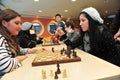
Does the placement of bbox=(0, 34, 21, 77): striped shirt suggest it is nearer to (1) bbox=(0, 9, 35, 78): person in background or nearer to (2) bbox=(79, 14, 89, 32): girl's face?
(1) bbox=(0, 9, 35, 78): person in background

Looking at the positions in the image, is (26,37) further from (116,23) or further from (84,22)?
(116,23)

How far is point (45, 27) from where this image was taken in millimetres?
10898

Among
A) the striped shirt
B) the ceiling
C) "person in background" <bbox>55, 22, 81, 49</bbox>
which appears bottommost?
the striped shirt

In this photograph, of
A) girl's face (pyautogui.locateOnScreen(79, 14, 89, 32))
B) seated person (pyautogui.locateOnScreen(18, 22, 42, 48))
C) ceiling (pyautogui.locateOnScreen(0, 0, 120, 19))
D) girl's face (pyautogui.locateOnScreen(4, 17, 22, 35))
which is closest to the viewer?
girl's face (pyautogui.locateOnScreen(4, 17, 22, 35))

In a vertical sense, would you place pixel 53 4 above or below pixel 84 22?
above

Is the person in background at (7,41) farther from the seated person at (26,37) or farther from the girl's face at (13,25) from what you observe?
the seated person at (26,37)

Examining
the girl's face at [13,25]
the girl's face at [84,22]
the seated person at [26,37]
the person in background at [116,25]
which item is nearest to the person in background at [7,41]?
the girl's face at [13,25]

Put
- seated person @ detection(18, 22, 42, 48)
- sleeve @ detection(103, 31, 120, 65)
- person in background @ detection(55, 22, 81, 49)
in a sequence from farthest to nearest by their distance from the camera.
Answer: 1. seated person @ detection(18, 22, 42, 48)
2. person in background @ detection(55, 22, 81, 49)
3. sleeve @ detection(103, 31, 120, 65)

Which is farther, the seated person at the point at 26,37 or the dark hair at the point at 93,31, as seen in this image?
the seated person at the point at 26,37

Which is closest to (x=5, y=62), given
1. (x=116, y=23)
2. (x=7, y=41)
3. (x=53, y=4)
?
(x=7, y=41)

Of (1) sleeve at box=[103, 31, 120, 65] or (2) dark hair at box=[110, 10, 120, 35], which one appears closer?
(1) sleeve at box=[103, 31, 120, 65]

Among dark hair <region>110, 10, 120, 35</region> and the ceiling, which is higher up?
the ceiling

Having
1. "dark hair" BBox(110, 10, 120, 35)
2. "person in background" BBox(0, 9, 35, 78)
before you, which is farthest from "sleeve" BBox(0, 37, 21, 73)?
"dark hair" BBox(110, 10, 120, 35)

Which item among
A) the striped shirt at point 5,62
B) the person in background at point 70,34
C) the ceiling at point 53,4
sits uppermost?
the ceiling at point 53,4
